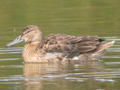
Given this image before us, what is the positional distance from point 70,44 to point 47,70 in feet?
4.64

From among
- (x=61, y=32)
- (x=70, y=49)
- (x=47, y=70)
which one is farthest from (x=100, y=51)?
(x=61, y=32)

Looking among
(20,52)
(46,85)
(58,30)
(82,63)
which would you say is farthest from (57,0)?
(46,85)

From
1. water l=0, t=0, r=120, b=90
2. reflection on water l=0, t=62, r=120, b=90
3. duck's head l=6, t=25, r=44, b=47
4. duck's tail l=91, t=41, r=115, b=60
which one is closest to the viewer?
reflection on water l=0, t=62, r=120, b=90

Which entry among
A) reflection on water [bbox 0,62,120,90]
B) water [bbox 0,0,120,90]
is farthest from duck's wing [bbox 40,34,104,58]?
reflection on water [bbox 0,62,120,90]

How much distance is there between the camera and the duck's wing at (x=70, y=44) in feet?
37.5

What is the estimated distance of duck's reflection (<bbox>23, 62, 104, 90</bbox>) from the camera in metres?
9.04

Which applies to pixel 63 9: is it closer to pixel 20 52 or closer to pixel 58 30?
pixel 58 30

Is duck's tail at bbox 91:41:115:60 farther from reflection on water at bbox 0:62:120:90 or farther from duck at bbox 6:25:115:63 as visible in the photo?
reflection on water at bbox 0:62:120:90

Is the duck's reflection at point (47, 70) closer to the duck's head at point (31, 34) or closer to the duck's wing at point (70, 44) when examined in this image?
the duck's wing at point (70, 44)

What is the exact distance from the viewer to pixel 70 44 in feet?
37.6

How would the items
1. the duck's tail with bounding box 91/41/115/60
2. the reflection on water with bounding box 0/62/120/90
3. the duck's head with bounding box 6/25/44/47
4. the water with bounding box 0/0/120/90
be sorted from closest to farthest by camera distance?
the reflection on water with bounding box 0/62/120/90, the water with bounding box 0/0/120/90, the duck's tail with bounding box 91/41/115/60, the duck's head with bounding box 6/25/44/47

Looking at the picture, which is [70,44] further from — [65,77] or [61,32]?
[61,32]

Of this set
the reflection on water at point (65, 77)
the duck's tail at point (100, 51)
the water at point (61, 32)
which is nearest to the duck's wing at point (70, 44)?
the duck's tail at point (100, 51)

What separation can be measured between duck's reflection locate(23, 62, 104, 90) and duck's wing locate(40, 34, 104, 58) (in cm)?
47
